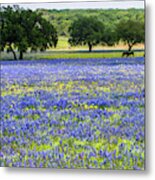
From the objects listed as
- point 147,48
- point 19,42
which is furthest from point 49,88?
point 147,48

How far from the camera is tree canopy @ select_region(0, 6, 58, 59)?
336 centimetres

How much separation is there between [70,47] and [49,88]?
0.84 feet

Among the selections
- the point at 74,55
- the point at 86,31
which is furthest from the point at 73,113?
the point at 86,31

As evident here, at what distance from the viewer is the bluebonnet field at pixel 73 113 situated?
10.7 feet

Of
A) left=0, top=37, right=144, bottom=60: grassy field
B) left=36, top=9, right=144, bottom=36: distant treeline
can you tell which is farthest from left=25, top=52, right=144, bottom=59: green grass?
left=36, top=9, right=144, bottom=36: distant treeline

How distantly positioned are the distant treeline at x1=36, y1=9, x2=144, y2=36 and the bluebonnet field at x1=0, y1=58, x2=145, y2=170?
0.20m

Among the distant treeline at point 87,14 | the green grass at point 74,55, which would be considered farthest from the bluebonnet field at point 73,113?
the distant treeline at point 87,14

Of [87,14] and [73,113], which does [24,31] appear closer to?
[87,14]

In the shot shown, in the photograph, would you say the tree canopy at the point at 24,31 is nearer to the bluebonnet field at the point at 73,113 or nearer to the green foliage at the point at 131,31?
the bluebonnet field at the point at 73,113

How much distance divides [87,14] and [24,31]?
37 cm

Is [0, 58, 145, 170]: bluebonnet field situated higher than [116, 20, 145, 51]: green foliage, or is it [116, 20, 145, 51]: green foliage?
[116, 20, 145, 51]: green foliage

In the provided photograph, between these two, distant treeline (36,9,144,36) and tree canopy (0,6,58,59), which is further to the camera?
tree canopy (0,6,58,59)

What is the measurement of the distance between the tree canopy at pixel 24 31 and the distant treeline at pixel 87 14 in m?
0.04

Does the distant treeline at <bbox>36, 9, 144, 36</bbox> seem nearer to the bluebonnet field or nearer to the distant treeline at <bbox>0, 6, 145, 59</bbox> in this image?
the distant treeline at <bbox>0, 6, 145, 59</bbox>
